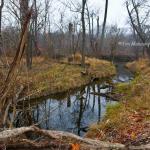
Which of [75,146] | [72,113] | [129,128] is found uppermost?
[75,146]

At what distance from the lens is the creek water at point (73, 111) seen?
11.9 metres

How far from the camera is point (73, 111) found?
1473 centimetres

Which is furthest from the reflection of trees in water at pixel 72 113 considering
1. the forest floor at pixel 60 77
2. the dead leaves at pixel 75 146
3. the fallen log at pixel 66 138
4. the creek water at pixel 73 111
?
the dead leaves at pixel 75 146

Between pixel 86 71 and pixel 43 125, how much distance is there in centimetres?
1392

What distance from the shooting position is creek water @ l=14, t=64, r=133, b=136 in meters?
11.9

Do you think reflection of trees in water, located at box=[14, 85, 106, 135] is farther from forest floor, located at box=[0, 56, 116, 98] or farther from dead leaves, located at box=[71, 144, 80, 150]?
dead leaves, located at box=[71, 144, 80, 150]

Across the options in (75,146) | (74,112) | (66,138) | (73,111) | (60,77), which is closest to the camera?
(75,146)

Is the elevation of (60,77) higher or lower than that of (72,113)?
higher

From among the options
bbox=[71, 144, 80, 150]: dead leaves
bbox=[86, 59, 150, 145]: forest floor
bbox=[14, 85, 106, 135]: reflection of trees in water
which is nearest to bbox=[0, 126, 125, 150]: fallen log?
bbox=[71, 144, 80, 150]: dead leaves

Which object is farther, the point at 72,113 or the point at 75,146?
the point at 72,113

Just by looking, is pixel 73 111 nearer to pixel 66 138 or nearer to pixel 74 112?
pixel 74 112

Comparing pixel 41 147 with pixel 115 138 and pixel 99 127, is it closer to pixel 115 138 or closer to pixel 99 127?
pixel 115 138

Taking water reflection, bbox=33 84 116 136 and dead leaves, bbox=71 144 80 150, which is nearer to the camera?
dead leaves, bbox=71 144 80 150

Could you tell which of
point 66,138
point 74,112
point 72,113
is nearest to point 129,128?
point 66,138
